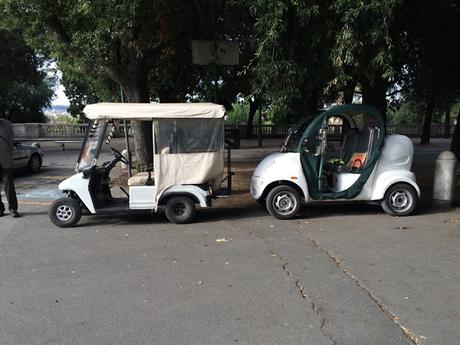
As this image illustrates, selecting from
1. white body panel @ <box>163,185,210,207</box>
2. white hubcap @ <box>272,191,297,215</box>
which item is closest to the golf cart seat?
white body panel @ <box>163,185,210,207</box>

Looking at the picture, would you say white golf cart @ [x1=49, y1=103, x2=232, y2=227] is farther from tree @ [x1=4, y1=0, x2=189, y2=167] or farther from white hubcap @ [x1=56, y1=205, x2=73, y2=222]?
tree @ [x1=4, y1=0, x2=189, y2=167]

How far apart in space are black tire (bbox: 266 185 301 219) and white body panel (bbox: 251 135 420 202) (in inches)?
6.0

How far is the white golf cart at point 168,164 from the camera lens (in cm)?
759

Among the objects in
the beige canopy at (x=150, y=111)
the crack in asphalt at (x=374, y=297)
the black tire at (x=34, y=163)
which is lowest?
the crack in asphalt at (x=374, y=297)

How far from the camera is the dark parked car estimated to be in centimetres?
1448

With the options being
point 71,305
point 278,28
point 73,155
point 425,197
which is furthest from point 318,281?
point 73,155

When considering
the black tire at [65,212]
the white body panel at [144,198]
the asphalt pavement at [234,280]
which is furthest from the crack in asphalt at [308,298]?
the black tire at [65,212]

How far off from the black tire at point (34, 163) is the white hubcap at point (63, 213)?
8.27 m

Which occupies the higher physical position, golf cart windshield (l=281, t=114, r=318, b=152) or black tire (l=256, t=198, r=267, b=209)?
golf cart windshield (l=281, t=114, r=318, b=152)

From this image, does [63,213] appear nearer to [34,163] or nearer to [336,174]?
[336,174]

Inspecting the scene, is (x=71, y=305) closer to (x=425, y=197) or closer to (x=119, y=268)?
(x=119, y=268)

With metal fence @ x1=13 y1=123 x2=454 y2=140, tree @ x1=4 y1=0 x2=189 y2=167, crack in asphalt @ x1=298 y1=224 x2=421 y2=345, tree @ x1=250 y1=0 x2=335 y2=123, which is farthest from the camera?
metal fence @ x1=13 y1=123 x2=454 y2=140

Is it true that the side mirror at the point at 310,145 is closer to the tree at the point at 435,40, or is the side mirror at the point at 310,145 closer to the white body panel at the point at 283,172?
the white body panel at the point at 283,172

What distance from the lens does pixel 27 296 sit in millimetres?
4789
